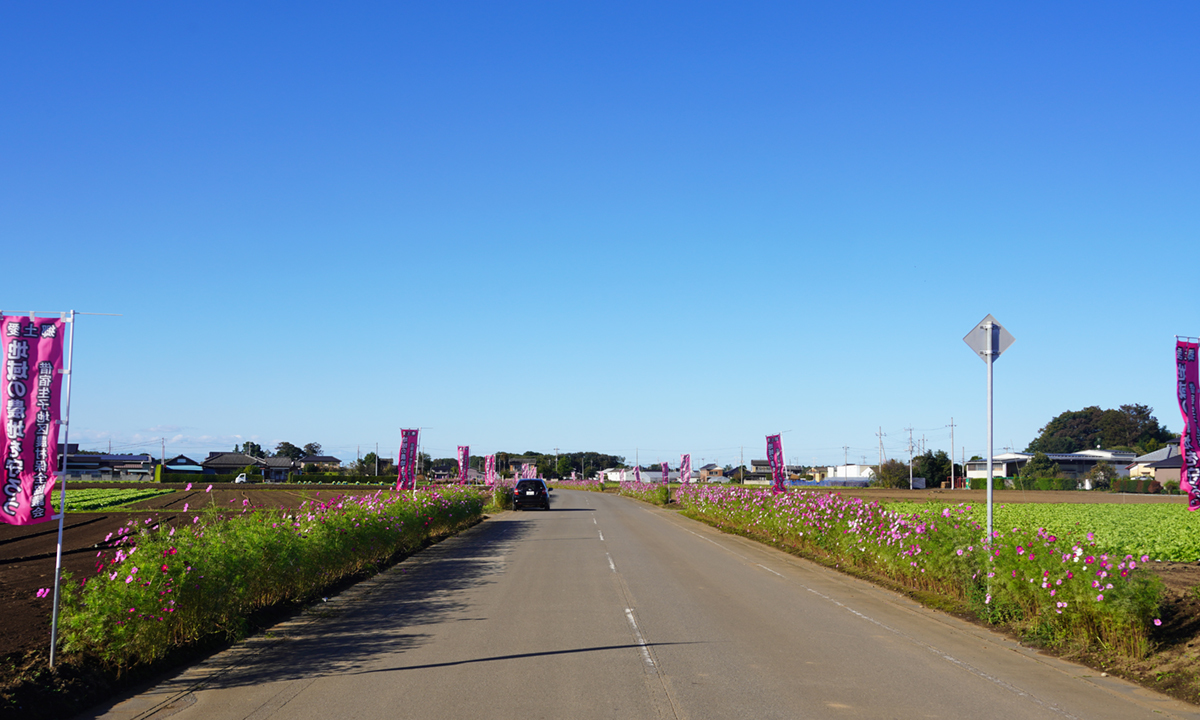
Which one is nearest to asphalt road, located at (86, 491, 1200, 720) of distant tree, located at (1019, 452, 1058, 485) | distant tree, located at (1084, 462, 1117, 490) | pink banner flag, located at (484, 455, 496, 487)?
pink banner flag, located at (484, 455, 496, 487)

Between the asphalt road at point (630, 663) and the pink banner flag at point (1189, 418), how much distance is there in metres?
4.86

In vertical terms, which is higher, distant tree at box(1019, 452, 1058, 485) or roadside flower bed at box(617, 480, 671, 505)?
distant tree at box(1019, 452, 1058, 485)

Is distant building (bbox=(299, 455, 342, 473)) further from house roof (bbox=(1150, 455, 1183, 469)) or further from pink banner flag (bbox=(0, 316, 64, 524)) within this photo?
pink banner flag (bbox=(0, 316, 64, 524))

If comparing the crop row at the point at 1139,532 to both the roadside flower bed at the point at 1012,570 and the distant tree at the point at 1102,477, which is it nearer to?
the roadside flower bed at the point at 1012,570

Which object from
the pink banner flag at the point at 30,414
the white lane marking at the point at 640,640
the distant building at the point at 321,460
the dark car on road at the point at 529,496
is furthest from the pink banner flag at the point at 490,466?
the distant building at the point at 321,460

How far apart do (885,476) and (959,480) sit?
9500mm

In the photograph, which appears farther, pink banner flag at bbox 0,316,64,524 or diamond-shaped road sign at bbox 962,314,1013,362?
diamond-shaped road sign at bbox 962,314,1013,362

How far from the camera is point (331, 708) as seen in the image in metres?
6.50

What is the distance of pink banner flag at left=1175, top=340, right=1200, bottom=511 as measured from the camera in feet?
41.1

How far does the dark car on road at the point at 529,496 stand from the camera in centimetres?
4356

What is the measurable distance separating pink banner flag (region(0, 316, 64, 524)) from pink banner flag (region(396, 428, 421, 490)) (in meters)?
26.4

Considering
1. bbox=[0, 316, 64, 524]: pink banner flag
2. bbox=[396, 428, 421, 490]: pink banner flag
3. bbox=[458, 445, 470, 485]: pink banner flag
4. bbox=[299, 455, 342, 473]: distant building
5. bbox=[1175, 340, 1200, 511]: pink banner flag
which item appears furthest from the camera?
bbox=[299, 455, 342, 473]: distant building

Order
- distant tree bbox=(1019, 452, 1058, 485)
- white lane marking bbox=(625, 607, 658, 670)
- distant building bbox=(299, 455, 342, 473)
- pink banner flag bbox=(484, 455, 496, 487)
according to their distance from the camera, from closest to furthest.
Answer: white lane marking bbox=(625, 607, 658, 670), pink banner flag bbox=(484, 455, 496, 487), distant tree bbox=(1019, 452, 1058, 485), distant building bbox=(299, 455, 342, 473)

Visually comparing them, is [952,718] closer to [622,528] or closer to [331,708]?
[331,708]
